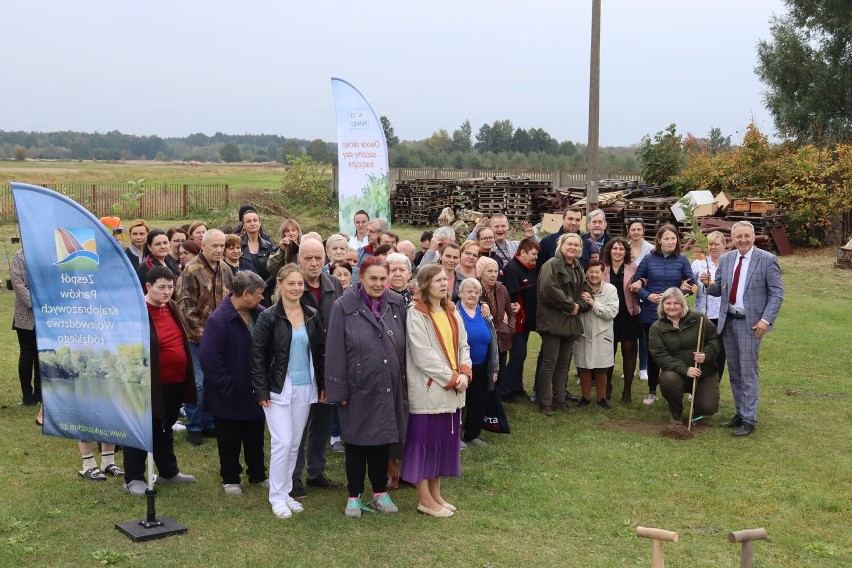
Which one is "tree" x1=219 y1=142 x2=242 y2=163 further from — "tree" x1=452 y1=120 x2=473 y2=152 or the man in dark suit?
the man in dark suit

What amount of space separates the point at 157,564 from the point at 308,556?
0.90m

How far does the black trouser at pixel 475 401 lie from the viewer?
7.86 m

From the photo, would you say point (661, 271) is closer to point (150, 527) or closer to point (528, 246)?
point (528, 246)

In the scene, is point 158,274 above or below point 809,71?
below

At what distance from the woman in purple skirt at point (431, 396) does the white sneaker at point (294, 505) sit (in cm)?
78

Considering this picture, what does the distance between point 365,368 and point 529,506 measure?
5.46 ft

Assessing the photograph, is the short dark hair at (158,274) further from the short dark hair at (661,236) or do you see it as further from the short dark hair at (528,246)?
the short dark hair at (661,236)

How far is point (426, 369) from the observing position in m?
6.22

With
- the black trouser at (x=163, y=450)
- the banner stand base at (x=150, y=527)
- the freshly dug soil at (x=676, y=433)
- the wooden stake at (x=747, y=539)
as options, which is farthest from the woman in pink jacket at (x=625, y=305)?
the wooden stake at (x=747, y=539)

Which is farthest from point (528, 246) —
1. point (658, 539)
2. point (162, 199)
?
point (162, 199)

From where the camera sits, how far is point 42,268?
222 inches

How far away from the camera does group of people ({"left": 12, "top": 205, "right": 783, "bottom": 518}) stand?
6.20 metres

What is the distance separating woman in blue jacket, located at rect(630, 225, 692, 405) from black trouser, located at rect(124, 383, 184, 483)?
16.8ft

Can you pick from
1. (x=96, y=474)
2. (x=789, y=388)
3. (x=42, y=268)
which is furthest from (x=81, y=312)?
(x=789, y=388)
